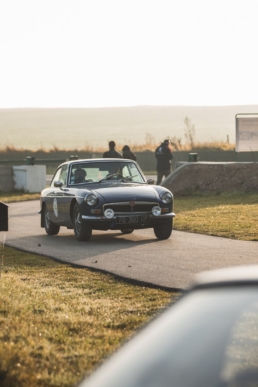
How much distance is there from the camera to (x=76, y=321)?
815 cm

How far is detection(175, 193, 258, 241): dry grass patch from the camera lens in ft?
58.0

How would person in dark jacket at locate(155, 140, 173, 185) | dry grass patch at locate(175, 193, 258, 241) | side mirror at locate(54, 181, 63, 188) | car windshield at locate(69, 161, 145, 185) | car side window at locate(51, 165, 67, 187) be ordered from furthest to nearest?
person in dark jacket at locate(155, 140, 173, 185)
car side window at locate(51, 165, 67, 187)
dry grass patch at locate(175, 193, 258, 241)
car windshield at locate(69, 161, 145, 185)
side mirror at locate(54, 181, 63, 188)

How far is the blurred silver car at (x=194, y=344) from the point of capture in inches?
110

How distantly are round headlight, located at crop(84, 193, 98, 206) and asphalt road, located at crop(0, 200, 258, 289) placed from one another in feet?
2.16

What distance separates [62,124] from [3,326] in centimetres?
13964

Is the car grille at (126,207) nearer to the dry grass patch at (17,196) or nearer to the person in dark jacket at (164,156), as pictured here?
the dry grass patch at (17,196)

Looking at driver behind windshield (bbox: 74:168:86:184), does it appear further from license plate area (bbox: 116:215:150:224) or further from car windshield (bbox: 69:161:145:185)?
license plate area (bbox: 116:215:150:224)

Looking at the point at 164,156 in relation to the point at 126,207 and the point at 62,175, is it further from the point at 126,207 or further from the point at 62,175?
the point at 126,207

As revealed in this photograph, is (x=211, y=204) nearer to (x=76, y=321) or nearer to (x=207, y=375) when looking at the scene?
(x=76, y=321)

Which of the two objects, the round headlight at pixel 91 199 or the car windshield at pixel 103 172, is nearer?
the round headlight at pixel 91 199

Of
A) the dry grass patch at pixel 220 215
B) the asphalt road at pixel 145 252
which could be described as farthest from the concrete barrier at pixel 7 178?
the asphalt road at pixel 145 252

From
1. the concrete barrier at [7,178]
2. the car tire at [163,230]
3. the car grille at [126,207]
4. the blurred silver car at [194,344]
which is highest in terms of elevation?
the blurred silver car at [194,344]

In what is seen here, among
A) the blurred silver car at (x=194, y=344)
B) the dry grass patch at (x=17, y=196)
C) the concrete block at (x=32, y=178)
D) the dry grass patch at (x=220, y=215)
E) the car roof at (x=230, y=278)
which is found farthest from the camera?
the concrete block at (x=32, y=178)

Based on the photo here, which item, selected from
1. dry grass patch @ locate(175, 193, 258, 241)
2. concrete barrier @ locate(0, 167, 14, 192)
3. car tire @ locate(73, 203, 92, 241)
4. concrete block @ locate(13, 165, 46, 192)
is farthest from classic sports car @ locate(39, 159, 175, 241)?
concrete barrier @ locate(0, 167, 14, 192)
